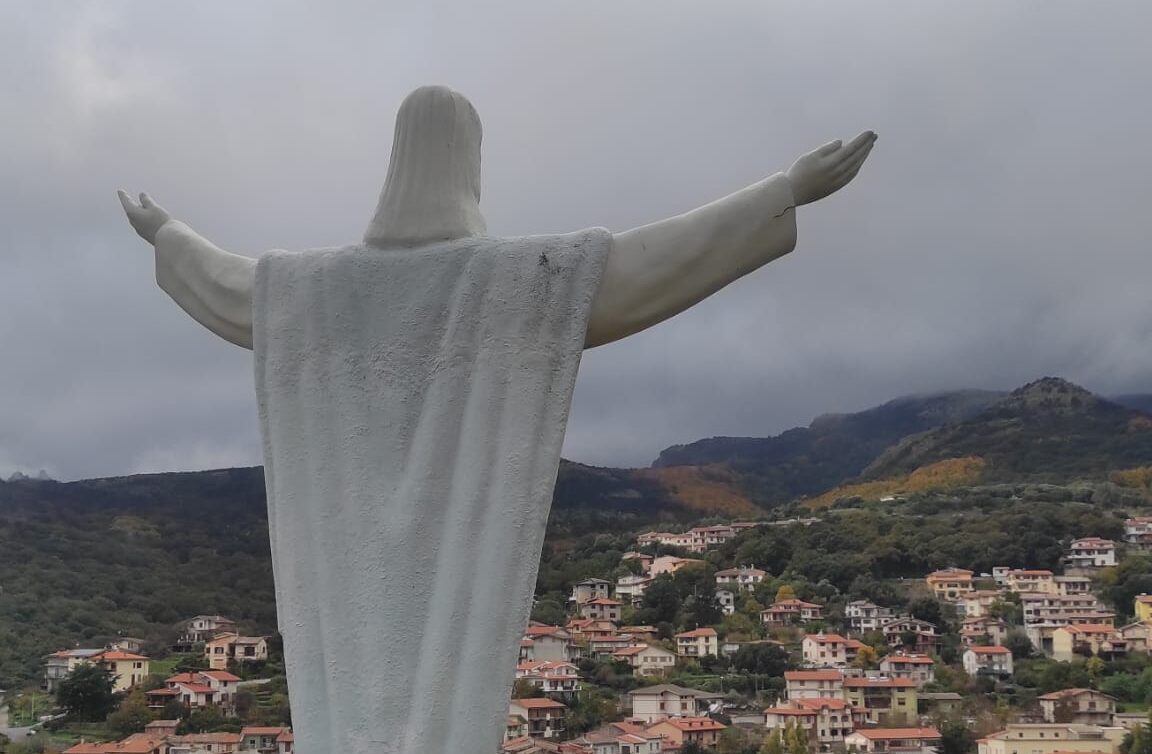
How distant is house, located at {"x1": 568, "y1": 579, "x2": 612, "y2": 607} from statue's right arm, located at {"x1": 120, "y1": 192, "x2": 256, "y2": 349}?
6223 centimetres

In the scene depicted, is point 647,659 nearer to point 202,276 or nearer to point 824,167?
point 202,276

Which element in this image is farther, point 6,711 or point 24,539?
point 24,539

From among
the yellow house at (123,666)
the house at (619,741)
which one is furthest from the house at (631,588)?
the yellow house at (123,666)

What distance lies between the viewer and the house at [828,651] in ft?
196

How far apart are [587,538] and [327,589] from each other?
7181cm

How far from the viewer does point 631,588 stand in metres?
71.1

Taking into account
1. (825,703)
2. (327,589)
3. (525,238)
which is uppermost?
(525,238)

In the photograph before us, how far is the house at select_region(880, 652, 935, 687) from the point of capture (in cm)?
5853

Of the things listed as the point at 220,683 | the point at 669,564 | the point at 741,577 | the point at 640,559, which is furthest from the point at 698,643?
the point at 220,683

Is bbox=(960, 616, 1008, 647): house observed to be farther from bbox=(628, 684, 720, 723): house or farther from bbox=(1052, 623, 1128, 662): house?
bbox=(628, 684, 720, 723): house

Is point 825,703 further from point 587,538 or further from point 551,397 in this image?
point 551,397

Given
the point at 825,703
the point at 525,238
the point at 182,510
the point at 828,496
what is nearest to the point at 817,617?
the point at 825,703

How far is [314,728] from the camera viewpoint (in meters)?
3.57

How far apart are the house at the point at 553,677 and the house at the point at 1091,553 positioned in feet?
123
